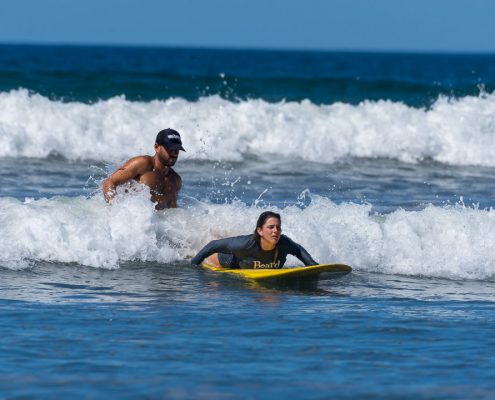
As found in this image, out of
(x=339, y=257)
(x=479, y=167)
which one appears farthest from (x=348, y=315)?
(x=479, y=167)

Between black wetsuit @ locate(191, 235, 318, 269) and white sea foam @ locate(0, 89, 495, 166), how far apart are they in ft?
34.8

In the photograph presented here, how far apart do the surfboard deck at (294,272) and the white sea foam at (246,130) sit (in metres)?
10.9

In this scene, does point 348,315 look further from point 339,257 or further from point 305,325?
point 339,257

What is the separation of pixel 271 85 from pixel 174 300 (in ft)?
80.3

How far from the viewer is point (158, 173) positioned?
12914 millimetres

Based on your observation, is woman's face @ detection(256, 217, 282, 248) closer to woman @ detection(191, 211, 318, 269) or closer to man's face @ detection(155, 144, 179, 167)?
woman @ detection(191, 211, 318, 269)

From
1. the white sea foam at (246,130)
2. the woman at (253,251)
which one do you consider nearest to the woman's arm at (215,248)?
the woman at (253,251)

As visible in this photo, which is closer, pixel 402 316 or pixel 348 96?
pixel 402 316

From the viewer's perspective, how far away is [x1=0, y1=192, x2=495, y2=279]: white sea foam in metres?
12.8

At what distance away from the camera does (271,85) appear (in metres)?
34.6

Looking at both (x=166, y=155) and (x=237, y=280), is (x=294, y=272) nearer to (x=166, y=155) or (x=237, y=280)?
(x=237, y=280)

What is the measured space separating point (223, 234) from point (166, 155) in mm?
1533

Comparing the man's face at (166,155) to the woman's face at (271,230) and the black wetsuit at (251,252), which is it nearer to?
the black wetsuit at (251,252)

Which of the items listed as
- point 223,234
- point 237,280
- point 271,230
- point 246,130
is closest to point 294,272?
point 271,230
